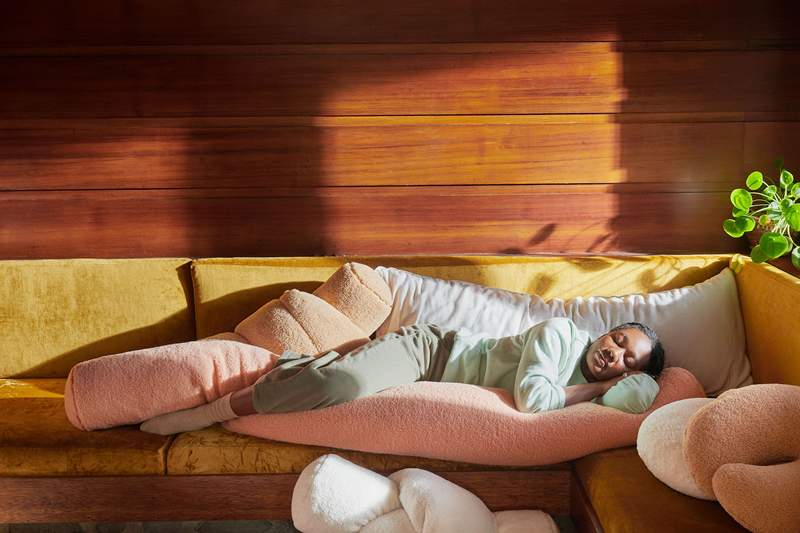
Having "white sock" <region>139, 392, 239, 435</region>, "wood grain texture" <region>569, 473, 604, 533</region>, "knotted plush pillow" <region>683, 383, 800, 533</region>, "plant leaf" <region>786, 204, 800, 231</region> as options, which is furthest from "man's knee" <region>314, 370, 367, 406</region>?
"plant leaf" <region>786, 204, 800, 231</region>

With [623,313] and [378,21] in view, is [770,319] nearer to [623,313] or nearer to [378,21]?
[623,313]

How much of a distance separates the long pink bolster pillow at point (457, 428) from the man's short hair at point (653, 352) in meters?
0.23

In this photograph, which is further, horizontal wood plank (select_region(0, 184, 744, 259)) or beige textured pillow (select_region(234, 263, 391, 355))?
horizontal wood plank (select_region(0, 184, 744, 259))

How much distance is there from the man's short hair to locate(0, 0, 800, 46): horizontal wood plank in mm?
997

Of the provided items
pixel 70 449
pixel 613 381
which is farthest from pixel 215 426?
pixel 613 381

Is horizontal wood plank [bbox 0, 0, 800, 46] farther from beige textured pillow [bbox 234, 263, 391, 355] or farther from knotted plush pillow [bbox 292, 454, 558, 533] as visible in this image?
knotted plush pillow [bbox 292, 454, 558, 533]

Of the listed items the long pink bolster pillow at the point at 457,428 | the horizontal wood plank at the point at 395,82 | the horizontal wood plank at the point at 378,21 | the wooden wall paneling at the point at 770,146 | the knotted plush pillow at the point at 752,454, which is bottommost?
the long pink bolster pillow at the point at 457,428

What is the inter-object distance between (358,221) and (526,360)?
0.88 metres

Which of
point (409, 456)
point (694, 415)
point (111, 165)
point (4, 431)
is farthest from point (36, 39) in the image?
point (694, 415)

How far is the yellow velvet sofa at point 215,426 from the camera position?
1.87 m

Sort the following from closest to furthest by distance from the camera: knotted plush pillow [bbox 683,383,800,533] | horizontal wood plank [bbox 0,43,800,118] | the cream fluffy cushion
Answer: knotted plush pillow [bbox 683,383,800,533], the cream fluffy cushion, horizontal wood plank [bbox 0,43,800,118]

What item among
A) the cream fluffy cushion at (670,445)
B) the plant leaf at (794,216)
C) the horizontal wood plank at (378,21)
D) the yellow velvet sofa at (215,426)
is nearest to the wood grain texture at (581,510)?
the yellow velvet sofa at (215,426)

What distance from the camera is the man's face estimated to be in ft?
6.84

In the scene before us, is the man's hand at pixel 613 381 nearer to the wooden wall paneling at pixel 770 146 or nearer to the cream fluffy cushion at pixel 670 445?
the cream fluffy cushion at pixel 670 445
